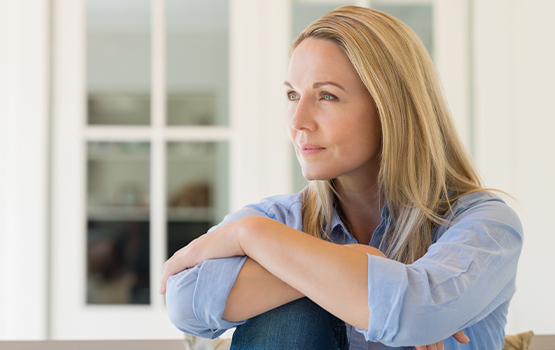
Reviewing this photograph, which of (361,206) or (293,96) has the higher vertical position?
(293,96)

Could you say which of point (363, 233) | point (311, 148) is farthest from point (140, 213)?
point (311, 148)

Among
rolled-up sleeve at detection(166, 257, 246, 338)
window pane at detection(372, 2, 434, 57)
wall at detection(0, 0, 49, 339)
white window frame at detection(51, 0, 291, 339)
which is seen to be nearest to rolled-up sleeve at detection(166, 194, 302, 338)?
rolled-up sleeve at detection(166, 257, 246, 338)

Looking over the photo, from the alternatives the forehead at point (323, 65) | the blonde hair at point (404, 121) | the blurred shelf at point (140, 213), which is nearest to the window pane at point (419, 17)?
the blonde hair at point (404, 121)

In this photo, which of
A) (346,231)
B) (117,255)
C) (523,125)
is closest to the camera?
(346,231)

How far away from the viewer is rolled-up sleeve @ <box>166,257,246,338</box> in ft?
2.90

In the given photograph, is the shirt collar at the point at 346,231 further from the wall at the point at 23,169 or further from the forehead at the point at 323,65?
the wall at the point at 23,169

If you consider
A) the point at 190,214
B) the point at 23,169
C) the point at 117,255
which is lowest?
the point at 117,255

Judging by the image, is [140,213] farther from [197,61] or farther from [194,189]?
[197,61]

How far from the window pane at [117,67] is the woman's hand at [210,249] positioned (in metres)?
2.05

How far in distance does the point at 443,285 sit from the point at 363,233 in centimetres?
46

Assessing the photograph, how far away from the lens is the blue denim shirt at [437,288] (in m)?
0.75

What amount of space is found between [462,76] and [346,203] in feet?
4.42

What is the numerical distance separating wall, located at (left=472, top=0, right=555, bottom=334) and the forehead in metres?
1.36

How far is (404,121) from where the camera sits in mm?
1051
